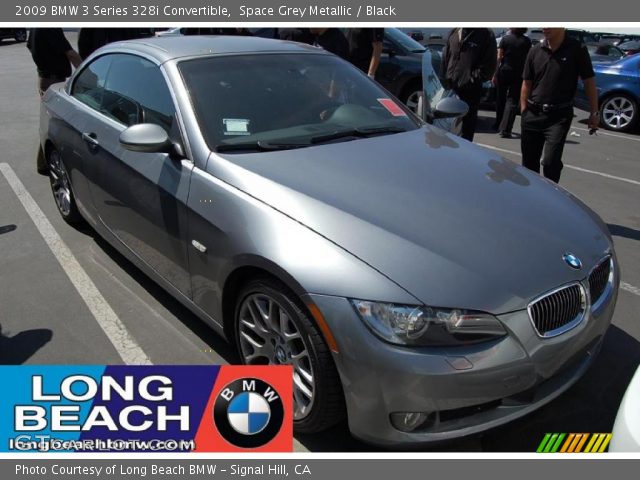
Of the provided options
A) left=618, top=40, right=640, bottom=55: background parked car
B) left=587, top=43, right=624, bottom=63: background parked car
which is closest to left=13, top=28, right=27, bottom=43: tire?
left=587, top=43, right=624, bottom=63: background parked car

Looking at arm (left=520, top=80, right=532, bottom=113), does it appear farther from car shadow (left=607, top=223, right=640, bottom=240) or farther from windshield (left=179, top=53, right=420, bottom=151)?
windshield (left=179, top=53, right=420, bottom=151)

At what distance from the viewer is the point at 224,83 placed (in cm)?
318

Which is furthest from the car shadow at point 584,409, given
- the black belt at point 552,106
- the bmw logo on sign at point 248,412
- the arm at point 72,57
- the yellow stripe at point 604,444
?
the arm at point 72,57

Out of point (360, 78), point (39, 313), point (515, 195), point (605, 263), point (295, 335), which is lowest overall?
point (39, 313)

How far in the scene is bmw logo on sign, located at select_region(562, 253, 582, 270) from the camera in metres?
2.39

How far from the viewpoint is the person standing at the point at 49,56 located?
6.01 m

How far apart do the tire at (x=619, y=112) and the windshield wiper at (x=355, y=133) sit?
7668 millimetres

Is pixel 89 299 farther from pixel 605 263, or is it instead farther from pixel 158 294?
pixel 605 263

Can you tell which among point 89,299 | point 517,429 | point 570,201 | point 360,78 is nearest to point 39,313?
point 89,299

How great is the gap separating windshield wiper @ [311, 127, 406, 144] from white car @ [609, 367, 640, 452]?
1889mm

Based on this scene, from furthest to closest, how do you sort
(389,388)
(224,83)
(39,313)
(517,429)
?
(39,313), (224,83), (517,429), (389,388)

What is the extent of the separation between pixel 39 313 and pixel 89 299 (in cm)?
30
